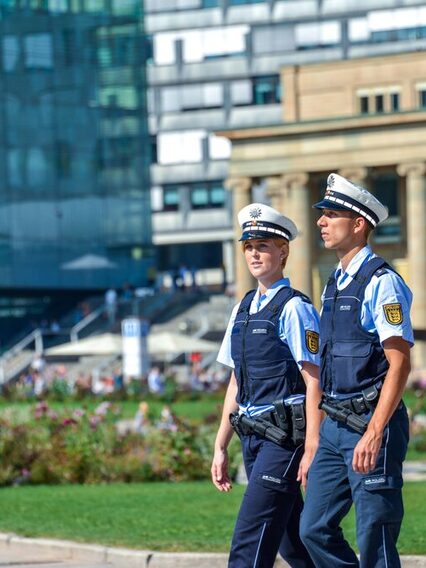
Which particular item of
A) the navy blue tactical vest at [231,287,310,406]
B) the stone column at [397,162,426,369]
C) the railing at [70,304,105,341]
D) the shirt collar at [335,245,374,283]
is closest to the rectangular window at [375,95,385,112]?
the stone column at [397,162,426,369]

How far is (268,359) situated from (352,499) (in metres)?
0.96

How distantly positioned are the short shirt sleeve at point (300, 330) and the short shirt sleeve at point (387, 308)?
567mm

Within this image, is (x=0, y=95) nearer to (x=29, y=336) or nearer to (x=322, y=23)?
(x=29, y=336)

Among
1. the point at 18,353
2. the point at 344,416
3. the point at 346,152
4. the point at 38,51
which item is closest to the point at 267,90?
the point at 38,51

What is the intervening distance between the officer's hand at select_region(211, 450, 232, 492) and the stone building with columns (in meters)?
62.3

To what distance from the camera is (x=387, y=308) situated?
27.1 feet

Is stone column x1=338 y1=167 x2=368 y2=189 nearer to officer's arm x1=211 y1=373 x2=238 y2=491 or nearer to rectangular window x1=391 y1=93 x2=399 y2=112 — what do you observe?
rectangular window x1=391 y1=93 x2=399 y2=112

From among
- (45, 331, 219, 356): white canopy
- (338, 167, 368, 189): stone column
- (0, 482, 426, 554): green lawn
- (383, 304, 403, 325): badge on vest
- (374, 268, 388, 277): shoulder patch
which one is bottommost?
(45, 331, 219, 356): white canopy

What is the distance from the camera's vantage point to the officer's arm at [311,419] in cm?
869

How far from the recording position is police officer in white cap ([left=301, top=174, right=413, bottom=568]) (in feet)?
26.9

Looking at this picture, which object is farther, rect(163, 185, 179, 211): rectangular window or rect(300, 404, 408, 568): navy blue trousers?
rect(163, 185, 179, 211): rectangular window

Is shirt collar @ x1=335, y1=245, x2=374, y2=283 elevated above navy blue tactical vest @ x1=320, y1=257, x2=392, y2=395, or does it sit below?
above

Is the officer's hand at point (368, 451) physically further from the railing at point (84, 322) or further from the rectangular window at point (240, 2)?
the rectangular window at point (240, 2)

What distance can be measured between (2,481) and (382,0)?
91947 millimetres
